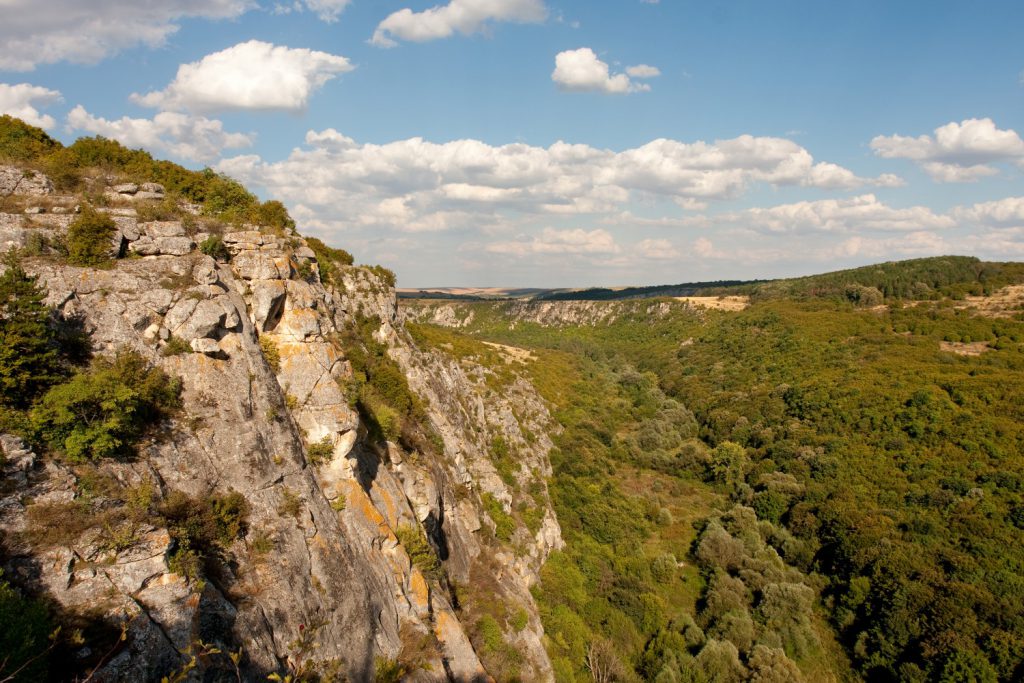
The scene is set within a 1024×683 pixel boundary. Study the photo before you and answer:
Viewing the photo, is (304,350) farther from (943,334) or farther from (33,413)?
(943,334)

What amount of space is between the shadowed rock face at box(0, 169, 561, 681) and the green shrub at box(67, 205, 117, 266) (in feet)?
1.18

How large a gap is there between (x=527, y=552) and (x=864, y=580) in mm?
36439

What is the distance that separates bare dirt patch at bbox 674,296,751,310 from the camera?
15600cm

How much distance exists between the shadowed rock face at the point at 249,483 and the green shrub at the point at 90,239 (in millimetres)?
361

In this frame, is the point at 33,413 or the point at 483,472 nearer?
the point at 33,413

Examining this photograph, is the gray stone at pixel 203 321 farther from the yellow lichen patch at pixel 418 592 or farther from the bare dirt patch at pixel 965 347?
the bare dirt patch at pixel 965 347

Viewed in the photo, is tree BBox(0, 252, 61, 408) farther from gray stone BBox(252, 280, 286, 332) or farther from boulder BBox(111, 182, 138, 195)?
boulder BBox(111, 182, 138, 195)

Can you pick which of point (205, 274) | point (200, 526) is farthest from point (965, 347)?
point (200, 526)

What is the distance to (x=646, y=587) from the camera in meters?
49.0

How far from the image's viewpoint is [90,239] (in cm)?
1375

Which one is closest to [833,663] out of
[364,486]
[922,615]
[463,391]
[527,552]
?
[922,615]

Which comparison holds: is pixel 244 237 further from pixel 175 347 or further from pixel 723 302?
pixel 723 302

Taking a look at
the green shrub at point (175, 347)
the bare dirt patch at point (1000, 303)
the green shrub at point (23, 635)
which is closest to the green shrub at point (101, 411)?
the green shrub at point (175, 347)

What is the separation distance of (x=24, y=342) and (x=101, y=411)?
2260 millimetres
